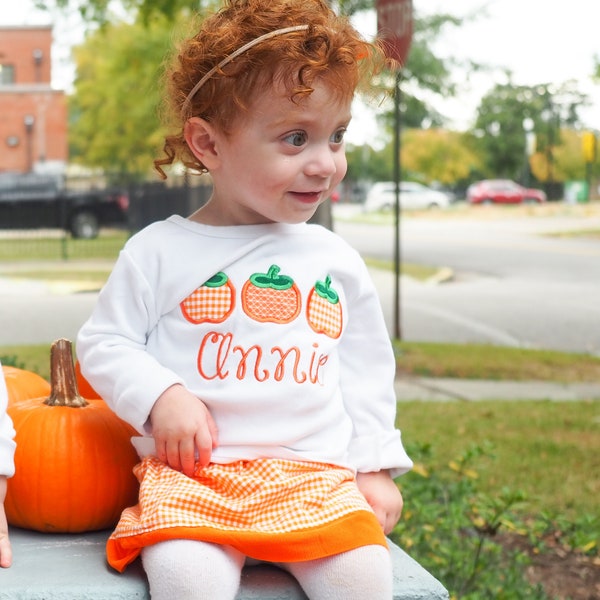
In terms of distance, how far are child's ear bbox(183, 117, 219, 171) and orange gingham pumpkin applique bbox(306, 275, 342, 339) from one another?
0.34 meters

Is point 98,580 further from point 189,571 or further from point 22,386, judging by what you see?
point 22,386

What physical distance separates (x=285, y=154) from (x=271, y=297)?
0.95 feet

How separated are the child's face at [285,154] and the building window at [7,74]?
49408mm

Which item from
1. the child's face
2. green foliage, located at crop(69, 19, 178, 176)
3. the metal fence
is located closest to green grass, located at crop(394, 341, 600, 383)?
the child's face

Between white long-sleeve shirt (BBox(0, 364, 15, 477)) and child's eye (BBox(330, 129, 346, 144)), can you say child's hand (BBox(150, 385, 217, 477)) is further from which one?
child's eye (BBox(330, 129, 346, 144))

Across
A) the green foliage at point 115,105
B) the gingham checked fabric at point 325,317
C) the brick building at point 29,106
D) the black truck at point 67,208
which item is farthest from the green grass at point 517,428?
the brick building at point 29,106

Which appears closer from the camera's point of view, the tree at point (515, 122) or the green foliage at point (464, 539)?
the green foliage at point (464, 539)

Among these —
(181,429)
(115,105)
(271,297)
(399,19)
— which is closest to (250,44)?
(271,297)

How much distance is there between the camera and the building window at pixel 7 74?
48.7 m

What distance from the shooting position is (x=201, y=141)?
2182 millimetres

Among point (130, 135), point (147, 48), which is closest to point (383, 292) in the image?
point (147, 48)

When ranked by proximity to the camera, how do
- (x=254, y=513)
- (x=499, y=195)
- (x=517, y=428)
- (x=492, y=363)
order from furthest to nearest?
1. (x=499, y=195)
2. (x=492, y=363)
3. (x=517, y=428)
4. (x=254, y=513)

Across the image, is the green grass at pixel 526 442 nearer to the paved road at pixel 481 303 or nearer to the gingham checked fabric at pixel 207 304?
the gingham checked fabric at pixel 207 304

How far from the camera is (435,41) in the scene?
57.0 ft
